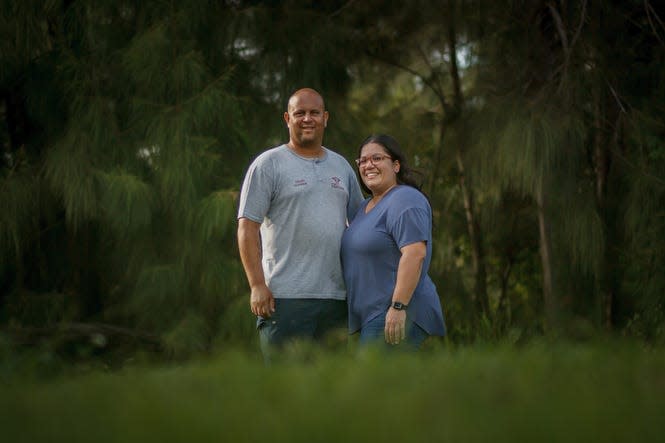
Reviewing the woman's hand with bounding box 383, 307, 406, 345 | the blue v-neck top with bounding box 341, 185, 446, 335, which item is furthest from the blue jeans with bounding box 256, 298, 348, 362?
the woman's hand with bounding box 383, 307, 406, 345

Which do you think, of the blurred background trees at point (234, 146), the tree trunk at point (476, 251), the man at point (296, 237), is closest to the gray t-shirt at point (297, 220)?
the man at point (296, 237)

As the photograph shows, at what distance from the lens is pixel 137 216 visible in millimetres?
5383

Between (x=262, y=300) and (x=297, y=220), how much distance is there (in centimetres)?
32

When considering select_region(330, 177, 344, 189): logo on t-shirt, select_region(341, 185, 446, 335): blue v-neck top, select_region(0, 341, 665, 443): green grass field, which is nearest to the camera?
select_region(0, 341, 665, 443): green grass field

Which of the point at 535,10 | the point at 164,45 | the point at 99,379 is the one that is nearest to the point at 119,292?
the point at 164,45

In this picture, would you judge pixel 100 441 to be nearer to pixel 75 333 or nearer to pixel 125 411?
pixel 125 411

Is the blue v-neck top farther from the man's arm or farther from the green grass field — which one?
the green grass field

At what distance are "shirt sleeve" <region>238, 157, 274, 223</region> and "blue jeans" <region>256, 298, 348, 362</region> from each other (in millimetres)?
331

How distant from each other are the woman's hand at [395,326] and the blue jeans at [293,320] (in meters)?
0.31

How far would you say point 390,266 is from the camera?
330cm

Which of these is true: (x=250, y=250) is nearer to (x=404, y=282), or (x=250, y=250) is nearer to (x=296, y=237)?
(x=296, y=237)

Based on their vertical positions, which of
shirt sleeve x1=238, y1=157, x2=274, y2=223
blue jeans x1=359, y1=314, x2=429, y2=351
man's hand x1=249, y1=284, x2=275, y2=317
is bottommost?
blue jeans x1=359, y1=314, x2=429, y2=351

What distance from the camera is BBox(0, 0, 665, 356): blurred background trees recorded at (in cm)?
547

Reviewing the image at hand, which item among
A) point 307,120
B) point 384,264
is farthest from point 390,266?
point 307,120
